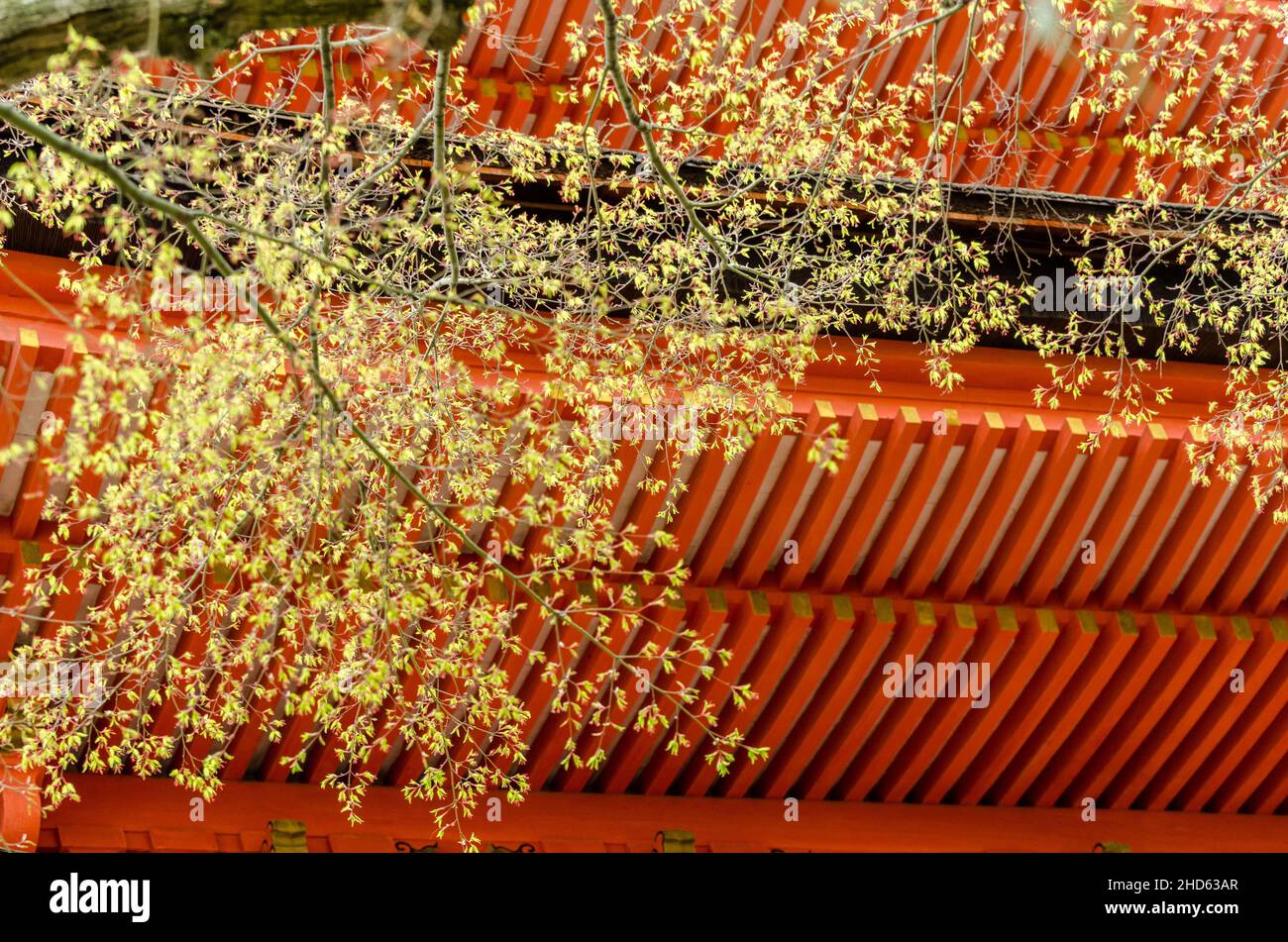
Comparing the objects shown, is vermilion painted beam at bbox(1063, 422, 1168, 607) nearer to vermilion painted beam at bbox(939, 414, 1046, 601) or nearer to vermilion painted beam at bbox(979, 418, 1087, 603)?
vermilion painted beam at bbox(979, 418, 1087, 603)

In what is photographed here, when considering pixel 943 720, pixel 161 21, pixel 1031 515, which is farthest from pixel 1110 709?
pixel 161 21

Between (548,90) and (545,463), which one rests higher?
(548,90)

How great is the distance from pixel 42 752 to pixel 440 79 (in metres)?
3.08

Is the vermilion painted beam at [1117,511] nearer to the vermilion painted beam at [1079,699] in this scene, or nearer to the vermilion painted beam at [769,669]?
the vermilion painted beam at [1079,699]

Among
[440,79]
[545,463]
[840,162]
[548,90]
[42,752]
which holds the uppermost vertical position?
[548,90]

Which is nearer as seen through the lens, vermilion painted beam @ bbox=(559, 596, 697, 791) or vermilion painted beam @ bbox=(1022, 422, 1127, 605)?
vermilion painted beam @ bbox=(1022, 422, 1127, 605)

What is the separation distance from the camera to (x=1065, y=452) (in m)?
7.26

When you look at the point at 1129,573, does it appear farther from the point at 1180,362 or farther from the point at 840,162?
the point at 840,162

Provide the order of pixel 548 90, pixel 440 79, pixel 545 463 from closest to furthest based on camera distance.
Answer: pixel 440 79
pixel 545 463
pixel 548 90

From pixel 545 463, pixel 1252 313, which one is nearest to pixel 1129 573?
pixel 1252 313

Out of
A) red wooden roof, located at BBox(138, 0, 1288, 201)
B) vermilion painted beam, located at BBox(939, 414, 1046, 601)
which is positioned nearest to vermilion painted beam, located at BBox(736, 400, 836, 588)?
vermilion painted beam, located at BBox(939, 414, 1046, 601)

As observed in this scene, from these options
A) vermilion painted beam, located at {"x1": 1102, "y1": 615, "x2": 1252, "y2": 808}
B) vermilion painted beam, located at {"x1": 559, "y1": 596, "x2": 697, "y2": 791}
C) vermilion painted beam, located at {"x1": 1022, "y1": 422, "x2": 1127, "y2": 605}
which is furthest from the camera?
vermilion painted beam, located at {"x1": 1102, "y1": 615, "x2": 1252, "y2": 808}

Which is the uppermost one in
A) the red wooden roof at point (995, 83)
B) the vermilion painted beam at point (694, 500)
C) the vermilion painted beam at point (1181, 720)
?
the red wooden roof at point (995, 83)

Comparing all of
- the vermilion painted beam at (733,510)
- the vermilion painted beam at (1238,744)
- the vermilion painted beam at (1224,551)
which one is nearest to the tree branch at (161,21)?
the vermilion painted beam at (733,510)
